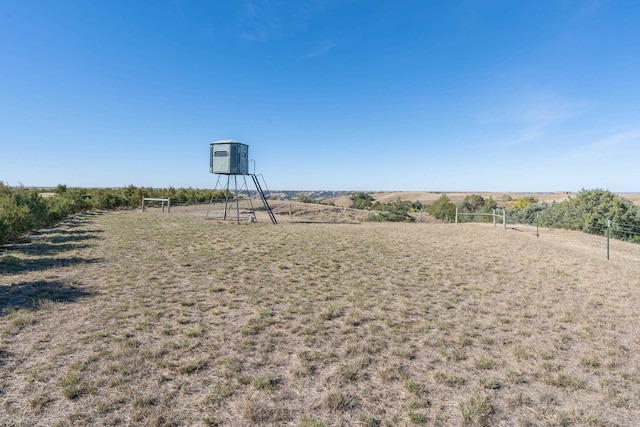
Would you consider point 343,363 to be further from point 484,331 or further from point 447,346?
point 484,331

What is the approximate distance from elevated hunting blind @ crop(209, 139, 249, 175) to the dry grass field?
12.1 m

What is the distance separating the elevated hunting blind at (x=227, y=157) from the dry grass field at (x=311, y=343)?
12112 mm

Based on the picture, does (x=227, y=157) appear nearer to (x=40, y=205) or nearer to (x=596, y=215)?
(x=40, y=205)

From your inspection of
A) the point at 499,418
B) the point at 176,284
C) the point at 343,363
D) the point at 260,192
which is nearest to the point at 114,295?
the point at 176,284

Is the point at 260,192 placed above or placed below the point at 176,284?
above

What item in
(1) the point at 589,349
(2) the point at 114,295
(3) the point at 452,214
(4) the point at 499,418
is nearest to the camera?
(4) the point at 499,418

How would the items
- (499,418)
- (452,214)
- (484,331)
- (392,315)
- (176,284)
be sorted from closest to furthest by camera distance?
(499,418) → (484,331) → (392,315) → (176,284) → (452,214)

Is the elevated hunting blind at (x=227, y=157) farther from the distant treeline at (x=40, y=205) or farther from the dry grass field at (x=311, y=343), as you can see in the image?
the dry grass field at (x=311, y=343)

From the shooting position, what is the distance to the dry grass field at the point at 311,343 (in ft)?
11.6

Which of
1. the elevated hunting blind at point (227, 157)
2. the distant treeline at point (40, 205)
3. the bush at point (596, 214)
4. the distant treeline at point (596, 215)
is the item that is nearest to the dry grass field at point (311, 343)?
the distant treeline at point (40, 205)

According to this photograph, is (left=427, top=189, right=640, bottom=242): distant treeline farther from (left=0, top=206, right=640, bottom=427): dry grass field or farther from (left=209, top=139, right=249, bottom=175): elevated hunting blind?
(left=209, top=139, right=249, bottom=175): elevated hunting blind

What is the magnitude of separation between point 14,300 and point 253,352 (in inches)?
211

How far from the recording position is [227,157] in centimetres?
2164

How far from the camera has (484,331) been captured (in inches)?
224
